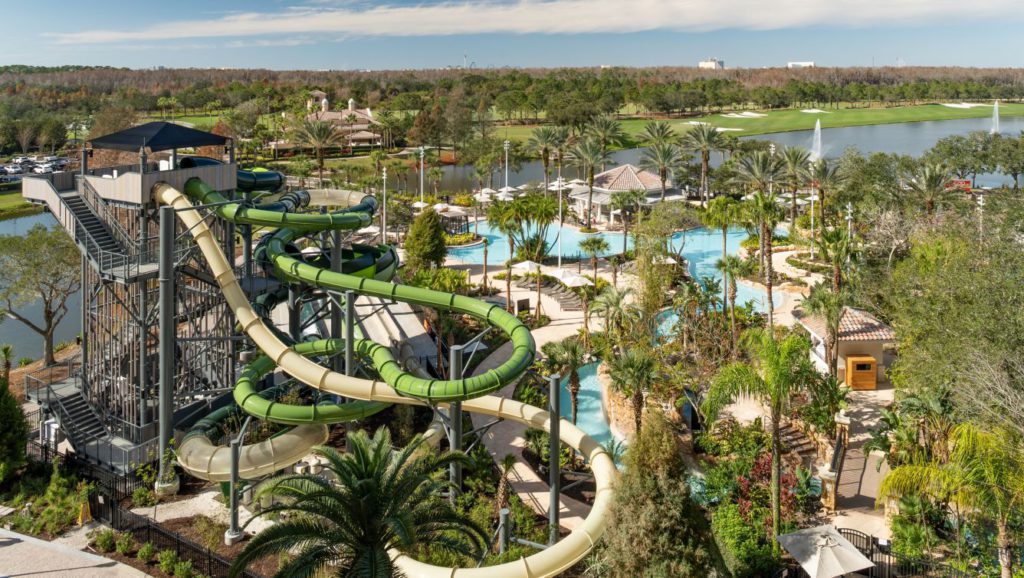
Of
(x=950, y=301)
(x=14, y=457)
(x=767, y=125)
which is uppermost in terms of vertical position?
(x=767, y=125)

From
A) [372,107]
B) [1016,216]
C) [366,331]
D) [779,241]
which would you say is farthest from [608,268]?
[372,107]

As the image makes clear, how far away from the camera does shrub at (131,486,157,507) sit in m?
23.8

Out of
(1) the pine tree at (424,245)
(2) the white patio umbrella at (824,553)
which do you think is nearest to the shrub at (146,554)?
(2) the white patio umbrella at (824,553)

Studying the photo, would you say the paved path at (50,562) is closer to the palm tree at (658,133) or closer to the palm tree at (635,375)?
the palm tree at (635,375)

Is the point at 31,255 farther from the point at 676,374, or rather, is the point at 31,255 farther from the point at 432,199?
the point at 432,199

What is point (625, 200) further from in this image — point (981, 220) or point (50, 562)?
point (50, 562)

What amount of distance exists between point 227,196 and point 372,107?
150 meters

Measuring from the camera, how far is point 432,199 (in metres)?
72.9

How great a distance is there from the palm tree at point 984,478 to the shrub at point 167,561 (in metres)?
17.4

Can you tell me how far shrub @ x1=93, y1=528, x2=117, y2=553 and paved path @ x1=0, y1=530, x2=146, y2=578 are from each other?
305mm

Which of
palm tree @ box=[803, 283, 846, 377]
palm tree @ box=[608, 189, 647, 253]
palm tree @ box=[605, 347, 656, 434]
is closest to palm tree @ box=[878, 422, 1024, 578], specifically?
palm tree @ box=[605, 347, 656, 434]

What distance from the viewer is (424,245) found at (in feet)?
151

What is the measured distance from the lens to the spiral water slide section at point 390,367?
18.9 meters

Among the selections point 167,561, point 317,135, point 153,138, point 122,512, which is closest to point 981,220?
point 153,138
